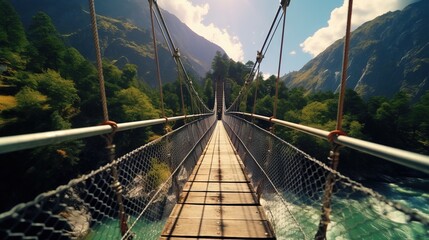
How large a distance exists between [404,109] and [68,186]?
145 feet

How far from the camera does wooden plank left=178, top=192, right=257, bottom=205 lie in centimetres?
280

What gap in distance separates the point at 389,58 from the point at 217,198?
482 ft

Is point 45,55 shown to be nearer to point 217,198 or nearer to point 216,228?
point 217,198

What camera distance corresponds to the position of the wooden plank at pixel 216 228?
6.96ft

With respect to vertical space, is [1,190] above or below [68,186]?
below

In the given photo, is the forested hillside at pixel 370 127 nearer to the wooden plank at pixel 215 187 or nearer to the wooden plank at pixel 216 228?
the wooden plank at pixel 215 187

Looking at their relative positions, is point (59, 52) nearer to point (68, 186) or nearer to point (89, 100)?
point (89, 100)

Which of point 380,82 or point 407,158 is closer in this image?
point 407,158

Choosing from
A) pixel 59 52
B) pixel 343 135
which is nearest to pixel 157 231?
pixel 343 135

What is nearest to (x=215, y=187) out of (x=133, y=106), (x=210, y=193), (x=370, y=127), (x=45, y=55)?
(x=210, y=193)

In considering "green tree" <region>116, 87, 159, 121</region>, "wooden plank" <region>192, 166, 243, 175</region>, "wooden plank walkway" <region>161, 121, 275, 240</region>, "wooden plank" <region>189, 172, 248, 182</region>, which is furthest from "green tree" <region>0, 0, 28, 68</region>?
"wooden plank walkway" <region>161, 121, 275, 240</region>

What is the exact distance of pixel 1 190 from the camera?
1702 centimetres

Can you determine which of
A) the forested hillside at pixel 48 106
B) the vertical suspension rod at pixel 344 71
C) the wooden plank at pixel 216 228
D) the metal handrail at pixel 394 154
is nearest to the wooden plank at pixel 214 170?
the wooden plank at pixel 216 228

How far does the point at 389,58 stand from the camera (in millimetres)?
117125
